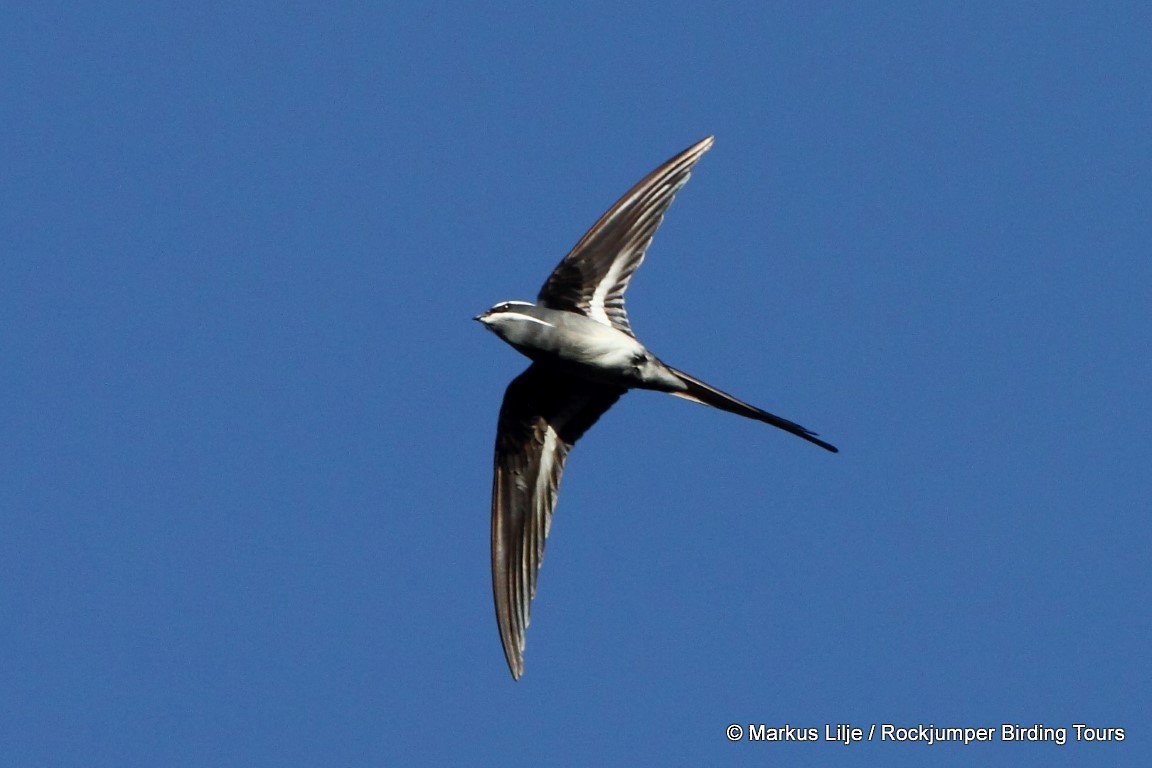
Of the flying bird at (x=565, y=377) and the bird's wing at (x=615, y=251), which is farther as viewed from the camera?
the bird's wing at (x=615, y=251)

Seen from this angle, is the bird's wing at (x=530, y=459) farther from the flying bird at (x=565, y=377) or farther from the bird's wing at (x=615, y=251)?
the bird's wing at (x=615, y=251)

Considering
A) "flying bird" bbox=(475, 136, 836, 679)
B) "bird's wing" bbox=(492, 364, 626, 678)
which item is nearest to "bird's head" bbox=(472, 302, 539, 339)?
"flying bird" bbox=(475, 136, 836, 679)

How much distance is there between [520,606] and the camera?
1322 cm

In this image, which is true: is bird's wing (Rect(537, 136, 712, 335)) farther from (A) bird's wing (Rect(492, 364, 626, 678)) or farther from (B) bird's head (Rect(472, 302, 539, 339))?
(A) bird's wing (Rect(492, 364, 626, 678))

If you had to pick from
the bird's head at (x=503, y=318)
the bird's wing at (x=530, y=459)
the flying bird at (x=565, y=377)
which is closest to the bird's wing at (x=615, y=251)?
the flying bird at (x=565, y=377)

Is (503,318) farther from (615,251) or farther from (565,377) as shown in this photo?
(615,251)

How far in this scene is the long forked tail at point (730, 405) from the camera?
1280 centimetres

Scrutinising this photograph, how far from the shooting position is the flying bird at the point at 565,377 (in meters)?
12.9

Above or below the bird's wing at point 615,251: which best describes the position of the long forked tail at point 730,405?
below

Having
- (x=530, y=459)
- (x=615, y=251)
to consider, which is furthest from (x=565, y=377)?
(x=615, y=251)

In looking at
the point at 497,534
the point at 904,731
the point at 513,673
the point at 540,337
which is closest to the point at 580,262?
the point at 540,337

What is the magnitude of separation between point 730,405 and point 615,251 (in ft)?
4.66

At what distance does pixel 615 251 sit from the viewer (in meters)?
13.3

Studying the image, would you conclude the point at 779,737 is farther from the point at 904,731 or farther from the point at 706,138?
the point at 706,138
